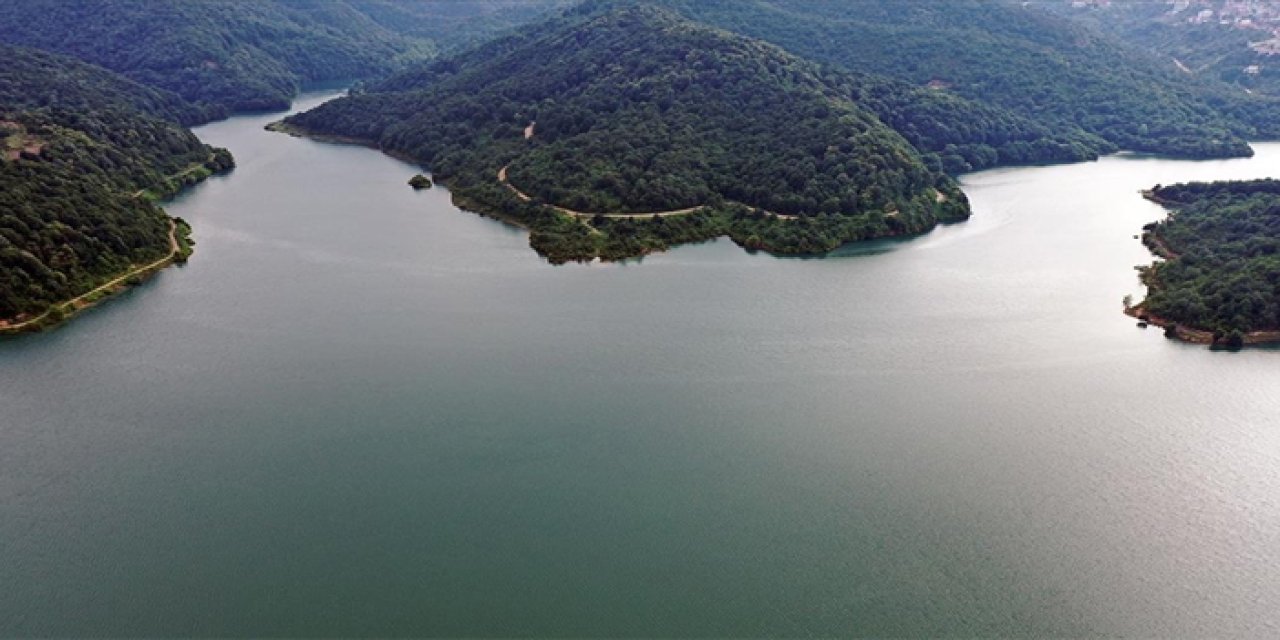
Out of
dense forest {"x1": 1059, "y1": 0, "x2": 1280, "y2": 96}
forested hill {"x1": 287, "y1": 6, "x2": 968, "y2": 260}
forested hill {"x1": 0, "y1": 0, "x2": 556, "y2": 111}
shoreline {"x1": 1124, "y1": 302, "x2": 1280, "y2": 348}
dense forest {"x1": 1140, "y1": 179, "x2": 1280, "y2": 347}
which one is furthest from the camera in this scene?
dense forest {"x1": 1059, "y1": 0, "x2": 1280, "y2": 96}

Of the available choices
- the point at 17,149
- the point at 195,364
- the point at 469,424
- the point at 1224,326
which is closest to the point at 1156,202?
the point at 1224,326

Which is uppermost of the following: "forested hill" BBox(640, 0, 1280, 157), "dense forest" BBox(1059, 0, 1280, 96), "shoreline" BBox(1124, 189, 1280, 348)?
"dense forest" BBox(1059, 0, 1280, 96)

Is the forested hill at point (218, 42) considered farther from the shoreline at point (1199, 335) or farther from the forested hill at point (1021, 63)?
the shoreline at point (1199, 335)

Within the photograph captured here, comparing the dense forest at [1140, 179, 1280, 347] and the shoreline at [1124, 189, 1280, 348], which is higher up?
the dense forest at [1140, 179, 1280, 347]

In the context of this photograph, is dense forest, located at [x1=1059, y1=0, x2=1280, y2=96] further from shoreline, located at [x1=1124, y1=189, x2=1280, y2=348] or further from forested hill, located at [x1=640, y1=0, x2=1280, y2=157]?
shoreline, located at [x1=1124, y1=189, x2=1280, y2=348]

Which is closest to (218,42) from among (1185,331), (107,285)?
(107,285)

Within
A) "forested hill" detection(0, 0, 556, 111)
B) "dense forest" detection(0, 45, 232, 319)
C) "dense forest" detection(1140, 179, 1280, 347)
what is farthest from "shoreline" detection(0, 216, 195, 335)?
"dense forest" detection(1140, 179, 1280, 347)

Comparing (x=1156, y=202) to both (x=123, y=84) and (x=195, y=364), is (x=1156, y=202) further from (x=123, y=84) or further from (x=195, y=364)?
(x=123, y=84)

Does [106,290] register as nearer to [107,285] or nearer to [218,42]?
[107,285]
